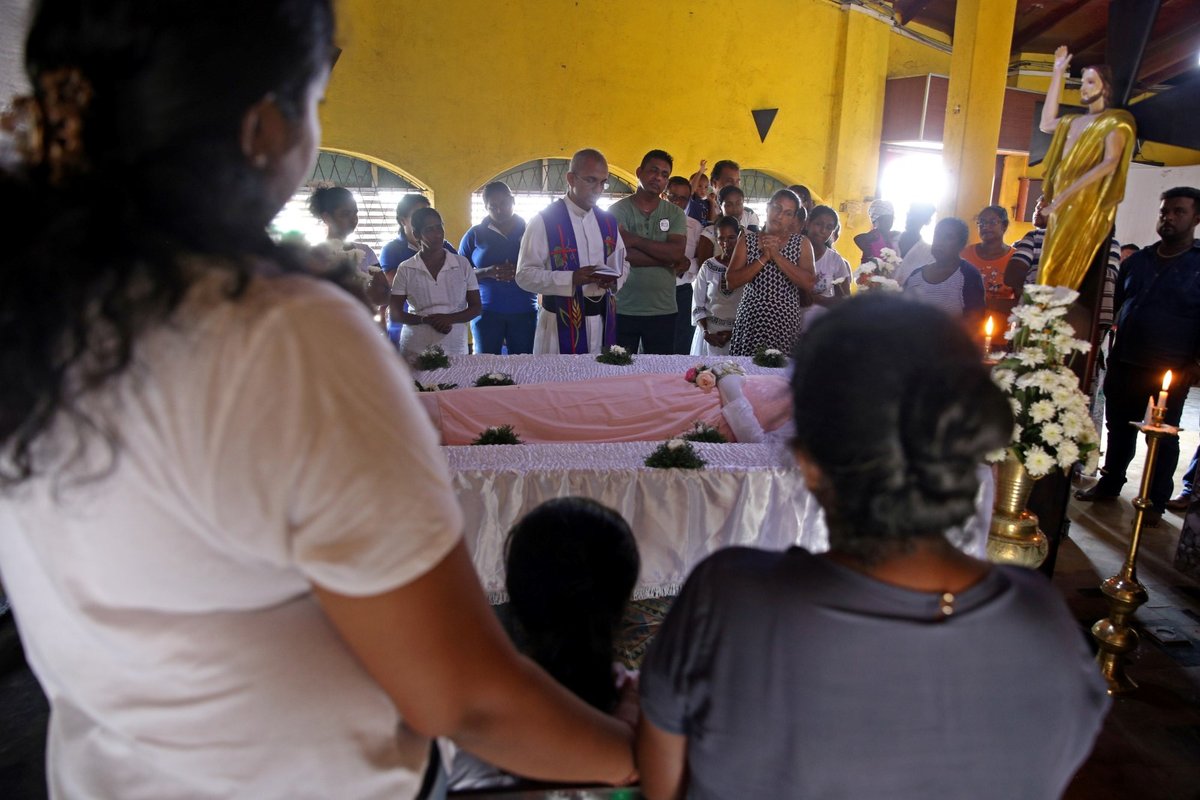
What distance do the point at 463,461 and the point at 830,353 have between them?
82.1 inches

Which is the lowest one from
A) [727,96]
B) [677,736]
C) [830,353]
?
[677,736]

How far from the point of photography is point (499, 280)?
5559mm

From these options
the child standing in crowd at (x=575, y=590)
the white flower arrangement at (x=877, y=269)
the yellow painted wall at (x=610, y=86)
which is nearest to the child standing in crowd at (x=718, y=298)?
the white flower arrangement at (x=877, y=269)

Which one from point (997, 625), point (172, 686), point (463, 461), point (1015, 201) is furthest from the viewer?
point (1015, 201)

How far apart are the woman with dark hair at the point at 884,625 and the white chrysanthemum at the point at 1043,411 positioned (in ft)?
6.42

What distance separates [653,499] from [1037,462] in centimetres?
133

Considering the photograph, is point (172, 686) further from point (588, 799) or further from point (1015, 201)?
point (1015, 201)

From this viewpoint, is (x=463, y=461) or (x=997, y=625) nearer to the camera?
(x=997, y=625)

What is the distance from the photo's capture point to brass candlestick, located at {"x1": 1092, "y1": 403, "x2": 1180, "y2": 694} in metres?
2.54

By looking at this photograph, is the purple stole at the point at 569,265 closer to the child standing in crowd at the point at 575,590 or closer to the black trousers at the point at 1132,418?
the black trousers at the point at 1132,418

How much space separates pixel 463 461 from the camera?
2713 mm

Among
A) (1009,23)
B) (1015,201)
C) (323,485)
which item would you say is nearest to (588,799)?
(323,485)

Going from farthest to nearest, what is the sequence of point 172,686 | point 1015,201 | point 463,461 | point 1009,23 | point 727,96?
point 1015,201, point 727,96, point 1009,23, point 463,461, point 172,686

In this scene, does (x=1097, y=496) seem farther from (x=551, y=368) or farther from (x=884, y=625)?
(x=884, y=625)
